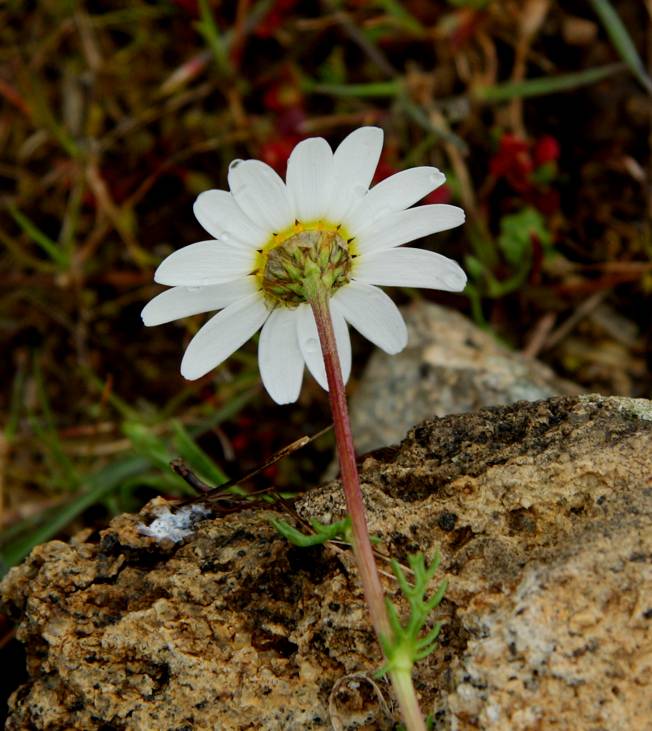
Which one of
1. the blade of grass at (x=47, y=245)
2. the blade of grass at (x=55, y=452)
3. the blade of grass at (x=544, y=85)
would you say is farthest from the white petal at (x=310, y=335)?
the blade of grass at (x=544, y=85)

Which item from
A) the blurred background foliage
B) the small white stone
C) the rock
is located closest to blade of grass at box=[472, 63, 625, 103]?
the blurred background foliage

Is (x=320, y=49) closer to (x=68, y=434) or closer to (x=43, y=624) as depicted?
(x=68, y=434)

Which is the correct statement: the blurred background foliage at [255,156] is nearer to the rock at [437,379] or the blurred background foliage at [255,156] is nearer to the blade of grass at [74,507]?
the blade of grass at [74,507]

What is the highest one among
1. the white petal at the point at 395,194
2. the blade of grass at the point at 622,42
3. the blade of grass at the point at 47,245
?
the blade of grass at the point at 622,42

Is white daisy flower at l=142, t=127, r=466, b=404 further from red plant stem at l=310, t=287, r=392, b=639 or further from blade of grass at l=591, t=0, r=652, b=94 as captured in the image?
blade of grass at l=591, t=0, r=652, b=94

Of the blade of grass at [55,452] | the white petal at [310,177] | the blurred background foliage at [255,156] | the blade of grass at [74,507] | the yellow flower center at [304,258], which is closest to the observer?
the white petal at [310,177]

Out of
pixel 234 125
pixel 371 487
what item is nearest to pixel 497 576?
pixel 371 487

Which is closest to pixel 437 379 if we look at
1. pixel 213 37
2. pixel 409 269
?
pixel 409 269
